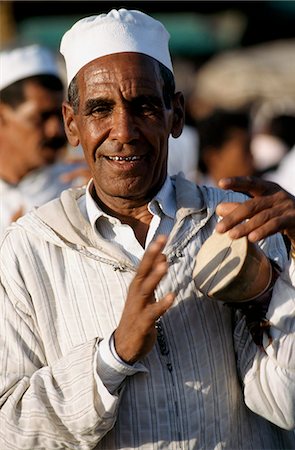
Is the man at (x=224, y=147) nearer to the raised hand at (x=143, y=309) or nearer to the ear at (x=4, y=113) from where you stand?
the ear at (x=4, y=113)

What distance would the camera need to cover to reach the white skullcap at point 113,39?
367 centimetres

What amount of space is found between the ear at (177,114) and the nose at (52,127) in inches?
109

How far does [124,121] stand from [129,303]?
62cm

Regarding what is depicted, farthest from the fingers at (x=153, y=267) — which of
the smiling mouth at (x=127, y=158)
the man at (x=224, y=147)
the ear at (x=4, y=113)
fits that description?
the man at (x=224, y=147)

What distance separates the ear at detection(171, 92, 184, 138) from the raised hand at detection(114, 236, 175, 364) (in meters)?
0.75

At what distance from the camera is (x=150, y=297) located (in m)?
3.24

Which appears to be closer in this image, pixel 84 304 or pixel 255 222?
pixel 255 222

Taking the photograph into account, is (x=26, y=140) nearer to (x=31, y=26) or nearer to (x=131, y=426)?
(x=131, y=426)

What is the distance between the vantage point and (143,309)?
326 cm

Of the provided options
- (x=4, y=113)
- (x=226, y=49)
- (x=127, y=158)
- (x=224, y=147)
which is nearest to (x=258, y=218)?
(x=127, y=158)

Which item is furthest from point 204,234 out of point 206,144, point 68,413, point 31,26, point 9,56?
point 31,26

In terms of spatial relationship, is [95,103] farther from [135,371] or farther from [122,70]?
[135,371]

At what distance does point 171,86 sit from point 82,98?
30cm

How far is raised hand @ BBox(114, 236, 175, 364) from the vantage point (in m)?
3.19
